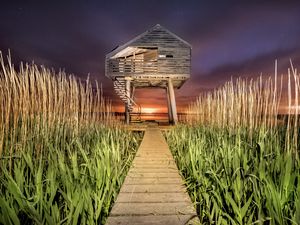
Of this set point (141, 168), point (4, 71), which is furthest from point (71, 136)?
point (4, 71)

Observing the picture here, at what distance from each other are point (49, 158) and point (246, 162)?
2475mm

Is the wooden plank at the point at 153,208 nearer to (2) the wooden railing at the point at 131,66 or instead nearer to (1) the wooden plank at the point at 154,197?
(1) the wooden plank at the point at 154,197

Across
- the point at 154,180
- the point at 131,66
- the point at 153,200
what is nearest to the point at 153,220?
the point at 153,200

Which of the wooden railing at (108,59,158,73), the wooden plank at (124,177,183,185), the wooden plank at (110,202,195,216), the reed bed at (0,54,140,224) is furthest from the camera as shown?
the wooden railing at (108,59,158,73)

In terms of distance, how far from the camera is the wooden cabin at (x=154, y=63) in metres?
14.0

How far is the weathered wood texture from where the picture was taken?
1400 centimetres

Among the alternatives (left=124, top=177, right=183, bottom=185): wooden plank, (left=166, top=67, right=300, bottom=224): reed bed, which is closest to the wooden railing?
(left=166, top=67, right=300, bottom=224): reed bed

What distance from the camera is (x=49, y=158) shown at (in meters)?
3.19

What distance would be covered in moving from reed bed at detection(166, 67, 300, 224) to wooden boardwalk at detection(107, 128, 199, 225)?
23cm

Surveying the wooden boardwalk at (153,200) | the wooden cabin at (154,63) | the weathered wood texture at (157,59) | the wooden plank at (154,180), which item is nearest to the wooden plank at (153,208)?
the wooden boardwalk at (153,200)

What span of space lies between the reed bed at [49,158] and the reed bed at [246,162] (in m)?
1.10

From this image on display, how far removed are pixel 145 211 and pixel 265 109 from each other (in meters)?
3.20

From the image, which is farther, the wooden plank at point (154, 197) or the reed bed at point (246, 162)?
the wooden plank at point (154, 197)

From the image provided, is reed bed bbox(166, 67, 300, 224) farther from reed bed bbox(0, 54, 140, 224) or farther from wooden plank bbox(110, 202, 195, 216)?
reed bed bbox(0, 54, 140, 224)
